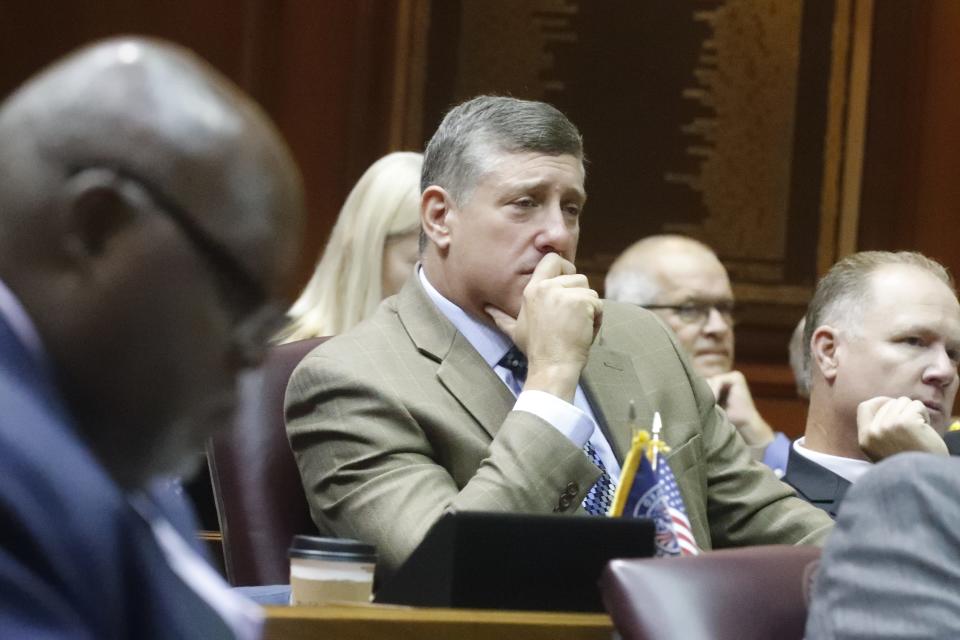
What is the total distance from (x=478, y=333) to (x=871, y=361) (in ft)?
3.05

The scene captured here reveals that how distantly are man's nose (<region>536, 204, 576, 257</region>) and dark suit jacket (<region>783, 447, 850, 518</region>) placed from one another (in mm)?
714

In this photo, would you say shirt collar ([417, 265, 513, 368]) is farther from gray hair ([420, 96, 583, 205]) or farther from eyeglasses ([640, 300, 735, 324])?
eyeglasses ([640, 300, 735, 324])

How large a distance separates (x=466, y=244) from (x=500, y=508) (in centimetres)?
56

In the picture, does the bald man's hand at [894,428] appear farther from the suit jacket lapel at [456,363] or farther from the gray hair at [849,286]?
the suit jacket lapel at [456,363]

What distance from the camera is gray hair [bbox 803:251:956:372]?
3.33 m

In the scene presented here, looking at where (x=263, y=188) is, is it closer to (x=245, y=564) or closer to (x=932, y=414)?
(x=245, y=564)

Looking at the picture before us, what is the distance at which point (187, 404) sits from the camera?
85cm

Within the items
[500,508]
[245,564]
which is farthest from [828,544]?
[245,564]

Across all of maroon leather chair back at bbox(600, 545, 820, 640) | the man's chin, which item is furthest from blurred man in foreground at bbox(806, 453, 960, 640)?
the man's chin

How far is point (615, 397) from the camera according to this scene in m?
2.76

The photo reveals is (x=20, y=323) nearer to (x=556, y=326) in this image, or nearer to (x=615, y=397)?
(x=556, y=326)

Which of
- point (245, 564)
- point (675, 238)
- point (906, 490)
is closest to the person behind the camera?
point (906, 490)

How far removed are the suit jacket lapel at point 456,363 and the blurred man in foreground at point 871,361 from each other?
0.77 meters

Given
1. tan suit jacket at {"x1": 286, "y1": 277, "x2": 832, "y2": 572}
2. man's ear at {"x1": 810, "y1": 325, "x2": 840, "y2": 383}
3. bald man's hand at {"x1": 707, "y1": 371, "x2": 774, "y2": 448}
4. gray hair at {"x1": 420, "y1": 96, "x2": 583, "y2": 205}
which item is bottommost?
bald man's hand at {"x1": 707, "y1": 371, "x2": 774, "y2": 448}
